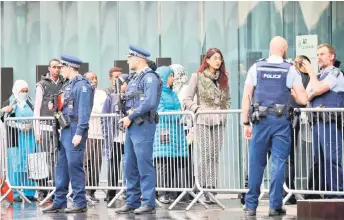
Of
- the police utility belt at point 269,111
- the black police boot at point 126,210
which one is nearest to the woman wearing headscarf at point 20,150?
the black police boot at point 126,210

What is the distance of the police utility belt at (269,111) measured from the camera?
13.0 metres

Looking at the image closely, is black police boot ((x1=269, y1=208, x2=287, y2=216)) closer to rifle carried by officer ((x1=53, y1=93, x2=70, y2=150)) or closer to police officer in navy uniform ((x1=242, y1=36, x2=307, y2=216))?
police officer in navy uniform ((x1=242, y1=36, x2=307, y2=216))

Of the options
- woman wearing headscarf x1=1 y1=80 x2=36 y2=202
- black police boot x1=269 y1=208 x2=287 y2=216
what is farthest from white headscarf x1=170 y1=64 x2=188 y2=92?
black police boot x1=269 y1=208 x2=287 y2=216

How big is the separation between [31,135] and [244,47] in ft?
15.1

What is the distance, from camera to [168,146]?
50.3 feet

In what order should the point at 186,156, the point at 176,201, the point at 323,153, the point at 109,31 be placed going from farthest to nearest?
the point at 109,31, the point at 186,156, the point at 176,201, the point at 323,153

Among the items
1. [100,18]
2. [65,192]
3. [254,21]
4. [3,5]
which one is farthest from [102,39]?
[65,192]

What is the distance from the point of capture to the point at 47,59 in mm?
21516

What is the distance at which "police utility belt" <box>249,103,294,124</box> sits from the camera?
13.0 m

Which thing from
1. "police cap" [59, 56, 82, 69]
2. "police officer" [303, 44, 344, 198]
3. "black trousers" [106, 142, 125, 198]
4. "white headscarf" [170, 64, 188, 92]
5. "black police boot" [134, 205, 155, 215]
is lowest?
"black police boot" [134, 205, 155, 215]

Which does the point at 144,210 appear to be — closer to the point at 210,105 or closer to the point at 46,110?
the point at 210,105

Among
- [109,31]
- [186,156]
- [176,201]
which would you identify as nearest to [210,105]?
[186,156]

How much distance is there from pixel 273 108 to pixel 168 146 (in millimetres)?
2634

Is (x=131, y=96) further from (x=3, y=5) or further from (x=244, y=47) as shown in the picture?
(x=3, y=5)
